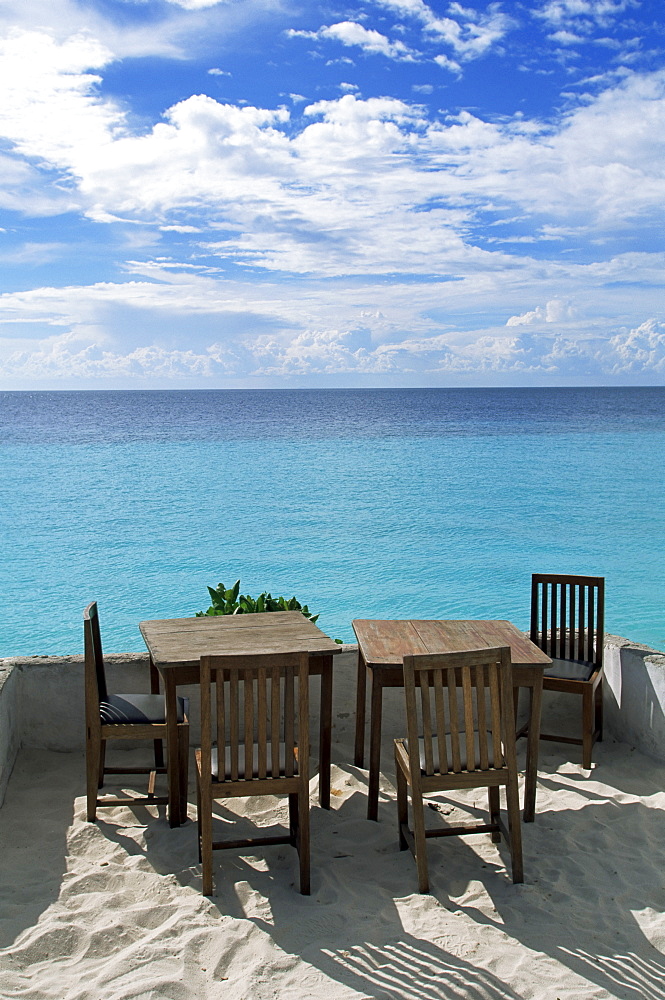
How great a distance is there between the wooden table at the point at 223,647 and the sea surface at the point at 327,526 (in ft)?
21.9

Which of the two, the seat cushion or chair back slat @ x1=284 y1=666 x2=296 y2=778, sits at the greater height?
chair back slat @ x1=284 y1=666 x2=296 y2=778

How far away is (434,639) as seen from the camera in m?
3.78

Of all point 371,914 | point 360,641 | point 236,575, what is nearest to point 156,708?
point 360,641

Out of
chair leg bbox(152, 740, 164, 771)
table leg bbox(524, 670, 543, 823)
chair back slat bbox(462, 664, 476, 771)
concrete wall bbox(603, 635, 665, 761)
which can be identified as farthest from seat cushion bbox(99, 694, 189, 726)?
concrete wall bbox(603, 635, 665, 761)

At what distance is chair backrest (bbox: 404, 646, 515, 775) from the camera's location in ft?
9.59

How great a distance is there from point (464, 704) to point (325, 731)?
0.95 m

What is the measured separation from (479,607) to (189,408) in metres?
59.6

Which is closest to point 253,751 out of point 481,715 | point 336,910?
point 336,910

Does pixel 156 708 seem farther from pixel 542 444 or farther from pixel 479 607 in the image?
pixel 542 444

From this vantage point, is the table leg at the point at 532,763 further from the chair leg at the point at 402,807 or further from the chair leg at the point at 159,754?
the chair leg at the point at 159,754

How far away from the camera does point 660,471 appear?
27.5m

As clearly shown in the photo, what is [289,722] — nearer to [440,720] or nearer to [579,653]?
[440,720]

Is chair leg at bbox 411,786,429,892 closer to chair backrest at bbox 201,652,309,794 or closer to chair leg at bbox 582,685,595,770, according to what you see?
chair backrest at bbox 201,652,309,794

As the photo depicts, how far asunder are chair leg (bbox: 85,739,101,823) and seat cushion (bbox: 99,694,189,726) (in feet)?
0.35
